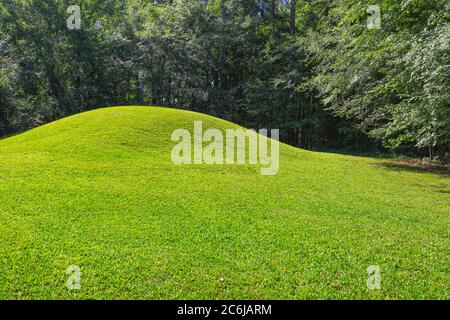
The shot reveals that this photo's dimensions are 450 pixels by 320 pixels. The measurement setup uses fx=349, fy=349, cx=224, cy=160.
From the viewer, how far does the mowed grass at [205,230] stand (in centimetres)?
525

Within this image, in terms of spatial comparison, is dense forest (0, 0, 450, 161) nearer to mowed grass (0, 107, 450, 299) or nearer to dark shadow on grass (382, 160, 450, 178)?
dark shadow on grass (382, 160, 450, 178)

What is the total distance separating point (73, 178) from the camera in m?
10.9

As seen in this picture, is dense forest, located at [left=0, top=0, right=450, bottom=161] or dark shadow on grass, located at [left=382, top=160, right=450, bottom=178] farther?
dense forest, located at [left=0, top=0, right=450, bottom=161]

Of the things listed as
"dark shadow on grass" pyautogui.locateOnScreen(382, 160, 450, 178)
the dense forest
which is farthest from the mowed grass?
the dense forest

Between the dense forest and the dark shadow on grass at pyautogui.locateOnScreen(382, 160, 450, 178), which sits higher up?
the dense forest

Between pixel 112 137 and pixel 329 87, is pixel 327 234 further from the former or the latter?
pixel 329 87

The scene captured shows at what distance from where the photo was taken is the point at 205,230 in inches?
290

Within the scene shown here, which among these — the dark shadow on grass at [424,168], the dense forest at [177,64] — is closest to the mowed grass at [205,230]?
the dark shadow on grass at [424,168]

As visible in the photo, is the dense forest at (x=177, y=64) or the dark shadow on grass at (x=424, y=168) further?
the dense forest at (x=177, y=64)

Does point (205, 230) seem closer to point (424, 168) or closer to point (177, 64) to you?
point (424, 168)

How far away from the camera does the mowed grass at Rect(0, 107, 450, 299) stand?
17.2 ft

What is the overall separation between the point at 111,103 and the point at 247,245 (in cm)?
3161

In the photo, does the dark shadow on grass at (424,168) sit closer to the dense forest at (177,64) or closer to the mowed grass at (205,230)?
the mowed grass at (205,230)
